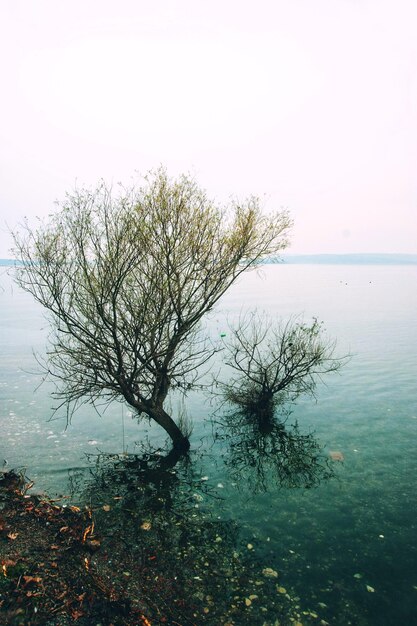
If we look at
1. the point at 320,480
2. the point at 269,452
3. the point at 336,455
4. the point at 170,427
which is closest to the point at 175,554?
the point at 170,427

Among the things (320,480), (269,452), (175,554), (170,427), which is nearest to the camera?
(175,554)

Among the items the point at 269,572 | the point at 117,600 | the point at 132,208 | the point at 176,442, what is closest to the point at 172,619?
the point at 117,600

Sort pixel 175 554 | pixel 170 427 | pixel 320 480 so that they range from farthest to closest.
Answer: pixel 170 427 < pixel 320 480 < pixel 175 554

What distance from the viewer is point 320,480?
18.5 m

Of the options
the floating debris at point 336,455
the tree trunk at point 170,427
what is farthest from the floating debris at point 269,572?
the floating debris at point 336,455

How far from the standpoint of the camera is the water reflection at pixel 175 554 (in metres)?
10.4

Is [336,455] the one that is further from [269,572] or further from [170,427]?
[269,572]

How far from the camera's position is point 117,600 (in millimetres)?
10086

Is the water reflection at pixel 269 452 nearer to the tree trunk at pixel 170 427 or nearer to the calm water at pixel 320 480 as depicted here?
the calm water at pixel 320 480

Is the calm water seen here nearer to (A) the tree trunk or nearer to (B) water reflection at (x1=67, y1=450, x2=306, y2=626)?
(B) water reflection at (x1=67, y1=450, x2=306, y2=626)

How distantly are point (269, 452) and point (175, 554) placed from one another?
10477 mm

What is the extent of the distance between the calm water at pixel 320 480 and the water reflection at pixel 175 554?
362 mm

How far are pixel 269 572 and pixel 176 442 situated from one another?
33.3 feet

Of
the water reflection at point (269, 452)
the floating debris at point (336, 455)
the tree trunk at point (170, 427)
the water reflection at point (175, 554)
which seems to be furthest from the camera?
the floating debris at point (336, 455)
